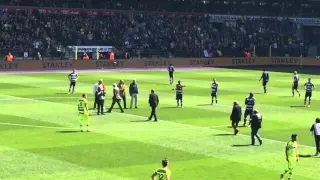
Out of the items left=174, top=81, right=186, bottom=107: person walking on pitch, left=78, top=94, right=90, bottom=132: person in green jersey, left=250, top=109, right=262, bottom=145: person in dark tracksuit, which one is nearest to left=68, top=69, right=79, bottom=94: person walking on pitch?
left=174, top=81, right=186, bottom=107: person walking on pitch

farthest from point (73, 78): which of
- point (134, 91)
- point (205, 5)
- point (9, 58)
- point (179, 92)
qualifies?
point (205, 5)

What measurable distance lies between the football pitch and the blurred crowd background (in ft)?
101

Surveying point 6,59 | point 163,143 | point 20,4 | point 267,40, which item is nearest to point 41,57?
point 6,59

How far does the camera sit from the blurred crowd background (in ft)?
259

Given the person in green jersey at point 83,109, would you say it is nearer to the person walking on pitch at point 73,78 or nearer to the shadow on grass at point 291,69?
the person walking on pitch at point 73,78

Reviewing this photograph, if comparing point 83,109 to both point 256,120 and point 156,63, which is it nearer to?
point 256,120

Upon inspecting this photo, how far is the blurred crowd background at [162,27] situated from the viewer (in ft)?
259

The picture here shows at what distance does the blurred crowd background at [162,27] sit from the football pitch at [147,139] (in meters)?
30.7

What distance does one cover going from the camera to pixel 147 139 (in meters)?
28.7

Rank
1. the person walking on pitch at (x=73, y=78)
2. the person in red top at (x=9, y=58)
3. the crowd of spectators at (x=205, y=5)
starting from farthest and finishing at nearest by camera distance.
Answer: the crowd of spectators at (x=205, y=5) → the person in red top at (x=9, y=58) → the person walking on pitch at (x=73, y=78)

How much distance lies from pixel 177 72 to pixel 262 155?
152 ft

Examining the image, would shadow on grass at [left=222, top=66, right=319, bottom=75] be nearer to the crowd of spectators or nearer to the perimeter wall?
the perimeter wall

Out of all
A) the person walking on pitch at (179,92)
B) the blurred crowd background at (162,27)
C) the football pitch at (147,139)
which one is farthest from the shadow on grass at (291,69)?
the person walking on pitch at (179,92)

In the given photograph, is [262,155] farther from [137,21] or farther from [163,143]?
[137,21]
